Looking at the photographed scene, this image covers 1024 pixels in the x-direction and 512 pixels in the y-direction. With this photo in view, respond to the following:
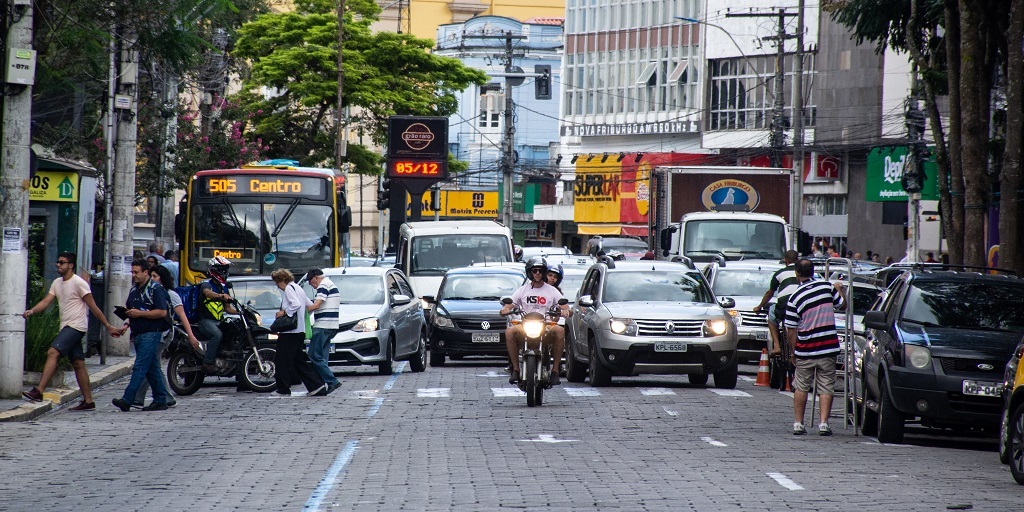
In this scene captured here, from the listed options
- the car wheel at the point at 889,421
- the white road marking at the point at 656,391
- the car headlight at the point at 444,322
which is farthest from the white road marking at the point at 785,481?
the car headlight at the point at 444,322

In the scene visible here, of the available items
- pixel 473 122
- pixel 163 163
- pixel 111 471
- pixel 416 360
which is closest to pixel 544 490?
pixel 111 471

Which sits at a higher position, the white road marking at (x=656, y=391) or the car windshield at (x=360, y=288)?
the car windshield at (x=360, y=288)

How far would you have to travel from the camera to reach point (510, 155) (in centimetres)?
5791

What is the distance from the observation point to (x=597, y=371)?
20.8 m

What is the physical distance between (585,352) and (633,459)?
355 inches

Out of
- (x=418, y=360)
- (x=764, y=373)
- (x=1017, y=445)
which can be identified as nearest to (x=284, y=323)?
(x=418, y=360)

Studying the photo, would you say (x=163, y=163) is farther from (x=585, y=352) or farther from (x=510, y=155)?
(x=510, y=155)

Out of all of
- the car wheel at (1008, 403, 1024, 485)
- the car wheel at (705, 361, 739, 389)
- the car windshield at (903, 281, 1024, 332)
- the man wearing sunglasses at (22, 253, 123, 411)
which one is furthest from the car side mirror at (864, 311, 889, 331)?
the man wearing sunglasses at (22, 253, 123, 411)

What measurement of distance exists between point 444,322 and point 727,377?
6469mm

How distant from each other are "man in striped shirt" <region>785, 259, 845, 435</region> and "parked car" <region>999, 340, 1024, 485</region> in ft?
10.0

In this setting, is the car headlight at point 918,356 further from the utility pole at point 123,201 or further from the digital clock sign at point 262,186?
the digital clock sign at point 262,186

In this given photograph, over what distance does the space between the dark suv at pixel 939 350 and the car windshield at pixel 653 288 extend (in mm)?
5526

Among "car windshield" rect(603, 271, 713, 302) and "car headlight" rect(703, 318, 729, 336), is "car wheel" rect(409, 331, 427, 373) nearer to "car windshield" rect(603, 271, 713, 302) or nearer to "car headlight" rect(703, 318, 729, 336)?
"car windshield" rect(603, 271, 713, 302)

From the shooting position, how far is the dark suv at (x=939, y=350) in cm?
1384
